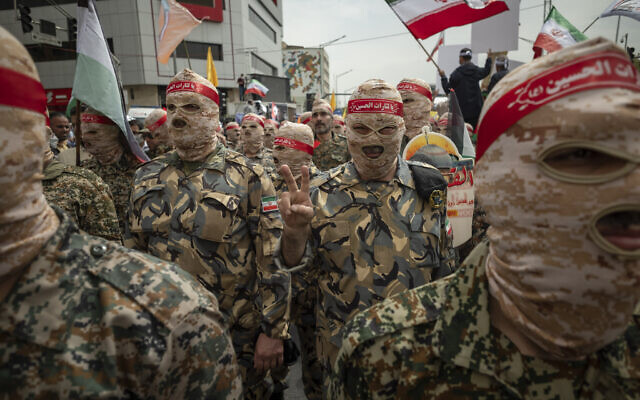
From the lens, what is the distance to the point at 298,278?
3.27 m

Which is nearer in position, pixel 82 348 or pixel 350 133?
pixel 82 348

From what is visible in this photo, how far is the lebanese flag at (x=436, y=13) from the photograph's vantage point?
4098 millimetres

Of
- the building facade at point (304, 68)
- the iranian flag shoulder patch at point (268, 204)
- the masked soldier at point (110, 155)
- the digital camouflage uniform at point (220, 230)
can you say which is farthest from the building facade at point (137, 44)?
the building facade at point (304, 68)

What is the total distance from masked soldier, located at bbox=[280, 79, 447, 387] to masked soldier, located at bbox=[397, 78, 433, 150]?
2.21 meters

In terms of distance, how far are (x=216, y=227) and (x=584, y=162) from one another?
216 cm

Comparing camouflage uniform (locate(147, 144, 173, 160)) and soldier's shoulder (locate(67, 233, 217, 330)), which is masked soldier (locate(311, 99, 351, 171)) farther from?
soldier's shoulder (locate(67, 233, 217, 330))

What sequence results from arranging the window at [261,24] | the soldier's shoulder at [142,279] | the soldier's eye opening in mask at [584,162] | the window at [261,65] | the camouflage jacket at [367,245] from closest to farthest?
the soldier's eye opening in mask at [584,162] → the soldier's shoulder at [142,279] → the camouflage jacket at [367,245] → the window at [261,65] → the window at [261,24]

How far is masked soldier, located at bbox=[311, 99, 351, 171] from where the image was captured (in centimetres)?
649

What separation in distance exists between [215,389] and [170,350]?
249 millimetres

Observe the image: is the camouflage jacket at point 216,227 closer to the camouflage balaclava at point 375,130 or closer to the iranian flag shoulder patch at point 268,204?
the iranian flag shoulder patch at point 268,204

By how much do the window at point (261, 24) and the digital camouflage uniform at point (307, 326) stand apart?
143ft

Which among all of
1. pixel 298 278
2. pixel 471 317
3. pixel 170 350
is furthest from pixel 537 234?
pixel 298 278

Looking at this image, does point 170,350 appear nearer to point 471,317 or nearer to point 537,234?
point 471,317

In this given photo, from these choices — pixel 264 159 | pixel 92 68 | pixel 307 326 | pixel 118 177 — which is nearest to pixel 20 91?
pixel 92 68
